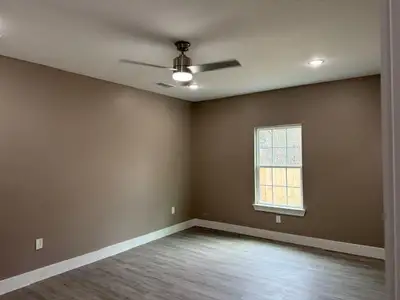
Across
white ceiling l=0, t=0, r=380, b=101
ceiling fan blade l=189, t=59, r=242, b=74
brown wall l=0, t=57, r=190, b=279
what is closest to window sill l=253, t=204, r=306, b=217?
brown wall l=0, t=57, r=190, b=279

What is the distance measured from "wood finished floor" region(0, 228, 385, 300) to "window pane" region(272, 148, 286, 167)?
4.41ft

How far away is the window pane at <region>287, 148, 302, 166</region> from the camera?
512 cm

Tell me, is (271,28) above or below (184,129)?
above

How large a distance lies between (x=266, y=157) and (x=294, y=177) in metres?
0.62

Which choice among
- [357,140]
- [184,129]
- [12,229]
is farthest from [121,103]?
[357,140]

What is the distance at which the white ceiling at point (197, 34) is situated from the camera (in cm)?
238

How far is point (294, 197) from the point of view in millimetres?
5184

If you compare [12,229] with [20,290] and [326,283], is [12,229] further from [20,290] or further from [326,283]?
[326,283]

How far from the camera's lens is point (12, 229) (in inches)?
137

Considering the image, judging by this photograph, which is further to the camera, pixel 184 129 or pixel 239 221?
pixel 184 129

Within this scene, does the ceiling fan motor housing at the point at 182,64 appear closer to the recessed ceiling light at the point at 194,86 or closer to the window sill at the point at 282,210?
the recessed ceiling light at the point at 194,86

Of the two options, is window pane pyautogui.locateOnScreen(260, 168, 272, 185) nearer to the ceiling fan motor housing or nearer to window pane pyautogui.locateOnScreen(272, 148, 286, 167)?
window pane pyautogui.locateOnScreen(272, 148, 286, 167)

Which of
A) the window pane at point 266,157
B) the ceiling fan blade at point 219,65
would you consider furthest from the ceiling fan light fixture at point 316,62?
the window pane at point 266,157

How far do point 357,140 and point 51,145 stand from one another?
13.7 ft
